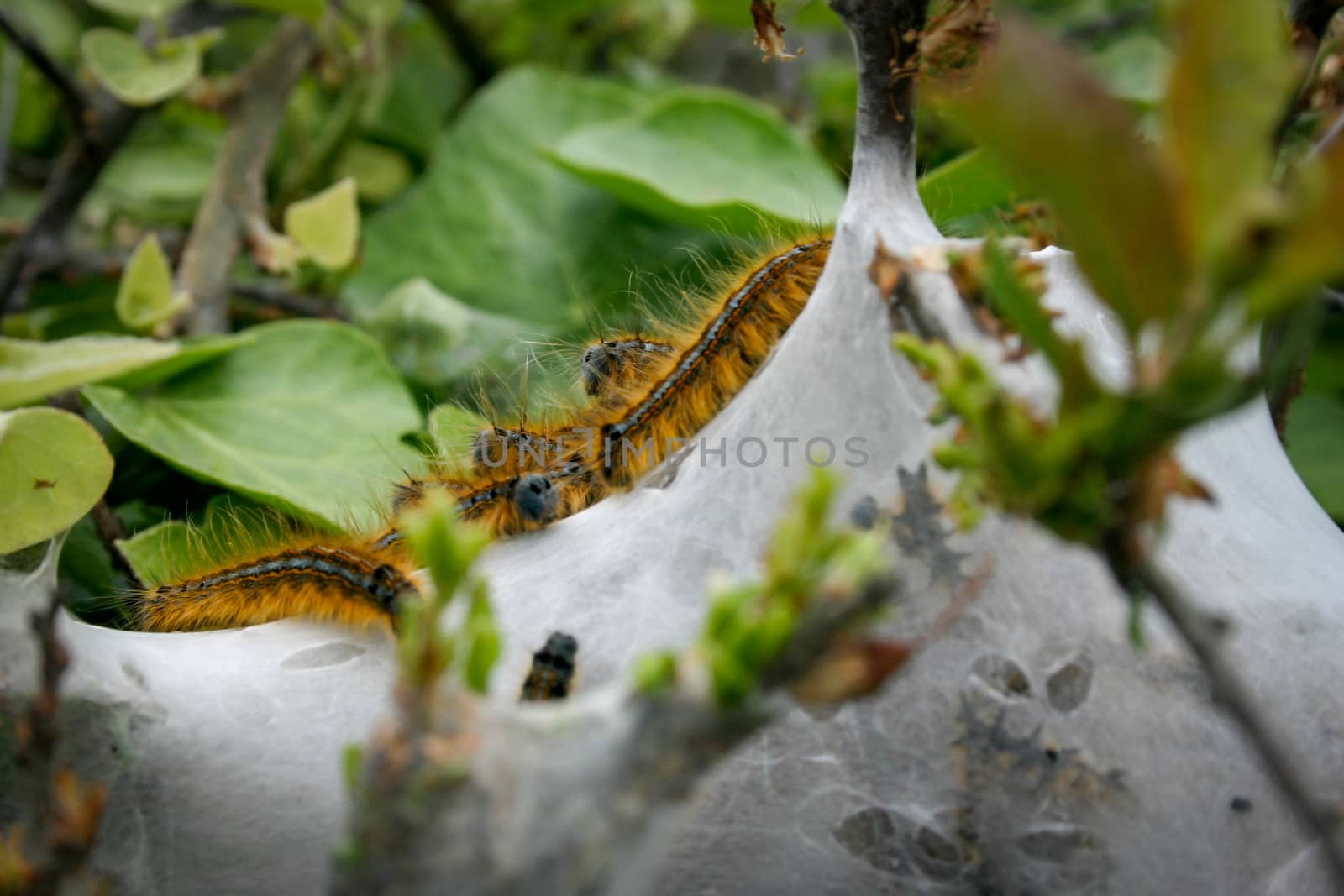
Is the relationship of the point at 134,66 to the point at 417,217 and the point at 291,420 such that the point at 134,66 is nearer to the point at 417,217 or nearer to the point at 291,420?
the point at 417,217

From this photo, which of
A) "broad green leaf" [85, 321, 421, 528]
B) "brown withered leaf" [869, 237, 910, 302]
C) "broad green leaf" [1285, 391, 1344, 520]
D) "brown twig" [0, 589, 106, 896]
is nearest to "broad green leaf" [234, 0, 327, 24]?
"broad green leaf" [85, 321, 421, 528]

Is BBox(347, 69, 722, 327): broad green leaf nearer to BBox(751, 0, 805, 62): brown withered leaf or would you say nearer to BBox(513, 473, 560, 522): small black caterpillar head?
BBox(513, 473, 560, 522): small black caterpillar head

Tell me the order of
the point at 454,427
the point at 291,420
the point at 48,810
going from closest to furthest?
1. the point at 48,810
2. the point at 454,427
3. the point at 291,420

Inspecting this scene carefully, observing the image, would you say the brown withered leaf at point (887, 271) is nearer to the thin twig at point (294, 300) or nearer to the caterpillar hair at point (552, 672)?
the caterpillar hair at point (552, 672)

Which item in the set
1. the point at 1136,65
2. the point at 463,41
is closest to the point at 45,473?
the point at 463,41

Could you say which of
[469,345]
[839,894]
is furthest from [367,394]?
[839,894]

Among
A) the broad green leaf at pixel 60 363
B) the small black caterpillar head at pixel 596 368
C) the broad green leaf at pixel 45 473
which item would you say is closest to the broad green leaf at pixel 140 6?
the broad green leaf at pixel 60 363

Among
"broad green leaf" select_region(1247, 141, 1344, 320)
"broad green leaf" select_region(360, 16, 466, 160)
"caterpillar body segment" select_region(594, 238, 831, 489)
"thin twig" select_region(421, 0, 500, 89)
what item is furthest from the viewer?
"thin twig" select_region(421, 0, 500, 89)

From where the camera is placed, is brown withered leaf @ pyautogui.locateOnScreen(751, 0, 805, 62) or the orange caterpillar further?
the orange caterpillar
